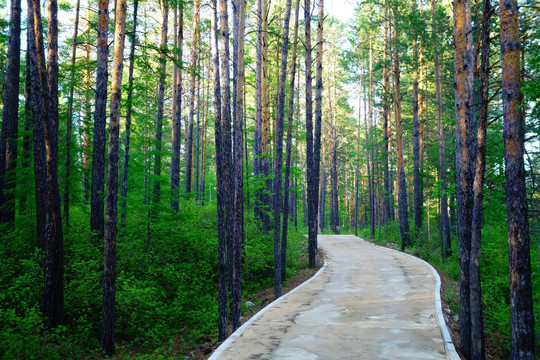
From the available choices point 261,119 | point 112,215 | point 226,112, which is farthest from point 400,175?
point 112,215

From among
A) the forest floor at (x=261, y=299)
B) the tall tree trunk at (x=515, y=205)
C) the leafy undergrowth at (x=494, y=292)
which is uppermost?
the tall tree trunk at (x=515, y=205)

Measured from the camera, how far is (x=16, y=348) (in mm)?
7680

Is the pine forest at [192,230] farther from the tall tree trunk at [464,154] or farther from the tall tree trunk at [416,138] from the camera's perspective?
the tall tree trunk at [416,138]

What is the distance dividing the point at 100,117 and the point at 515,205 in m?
11.4

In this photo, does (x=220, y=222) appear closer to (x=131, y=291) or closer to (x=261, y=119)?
(x=131, y=291)

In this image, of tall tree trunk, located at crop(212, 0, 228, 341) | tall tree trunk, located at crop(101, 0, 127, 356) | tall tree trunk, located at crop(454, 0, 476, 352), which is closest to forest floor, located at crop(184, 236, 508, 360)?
tall tree trunk, located at crop(212, 0, 228, 341)

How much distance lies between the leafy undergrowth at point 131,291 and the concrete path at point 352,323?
2689 millimetres

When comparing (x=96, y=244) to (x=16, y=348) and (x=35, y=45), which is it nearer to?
(x=16, y=348)

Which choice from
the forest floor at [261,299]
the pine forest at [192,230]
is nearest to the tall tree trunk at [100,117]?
the pine forest at [192,230]

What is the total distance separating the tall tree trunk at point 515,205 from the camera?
572cm

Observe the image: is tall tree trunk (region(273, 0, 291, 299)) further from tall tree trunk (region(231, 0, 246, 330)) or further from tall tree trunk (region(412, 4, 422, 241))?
tall tree trunk (region(412, 4, 422, 241))

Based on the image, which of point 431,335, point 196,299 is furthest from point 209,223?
point 431,335

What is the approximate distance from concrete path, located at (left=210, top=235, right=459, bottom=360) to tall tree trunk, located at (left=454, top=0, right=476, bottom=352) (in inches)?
25.0

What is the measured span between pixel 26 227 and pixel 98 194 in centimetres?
301
